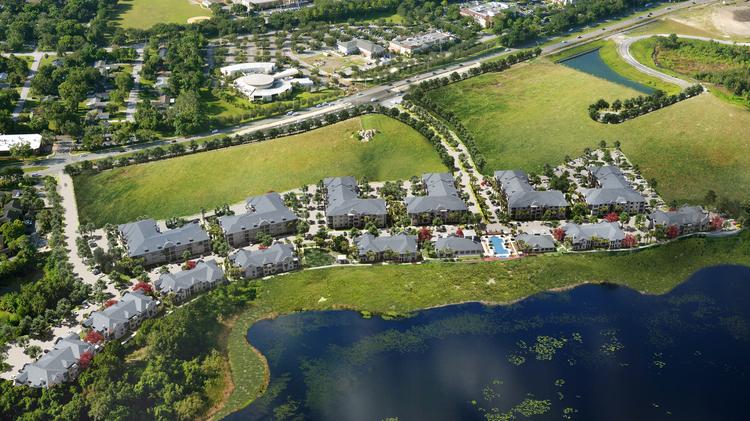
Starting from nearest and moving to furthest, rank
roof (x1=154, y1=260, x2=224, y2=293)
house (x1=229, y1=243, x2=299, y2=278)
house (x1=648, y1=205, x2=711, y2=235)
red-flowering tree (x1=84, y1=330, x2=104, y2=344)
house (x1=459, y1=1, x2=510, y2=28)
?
red-flowering tree (x1=84, y1=330, x2=104, y2=344) < roof (x1=154, y1=260, x2=224, y2=293) < house (x1=229, y1=243, x2=299, y2=278) < house (x1=648, y1=205, x2=711, y2=235) < house (x1=459, y1=1, x2=510, y2=28)

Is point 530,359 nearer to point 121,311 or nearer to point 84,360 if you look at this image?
point 121,311

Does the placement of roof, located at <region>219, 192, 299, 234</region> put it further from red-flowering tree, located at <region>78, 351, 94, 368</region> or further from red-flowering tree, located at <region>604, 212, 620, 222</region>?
red-flowering tree, located at <region>604, 212, 620, 222</region>

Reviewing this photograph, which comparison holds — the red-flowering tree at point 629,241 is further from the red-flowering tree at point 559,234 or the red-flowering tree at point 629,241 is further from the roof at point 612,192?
the roof at point 612,192

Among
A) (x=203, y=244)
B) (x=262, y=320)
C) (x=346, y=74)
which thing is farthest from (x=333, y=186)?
(x=346, y=74)

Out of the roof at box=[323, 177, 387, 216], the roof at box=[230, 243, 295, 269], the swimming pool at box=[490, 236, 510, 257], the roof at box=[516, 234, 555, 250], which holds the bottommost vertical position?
the swimming pool at box=[490, 236, 510, 257]

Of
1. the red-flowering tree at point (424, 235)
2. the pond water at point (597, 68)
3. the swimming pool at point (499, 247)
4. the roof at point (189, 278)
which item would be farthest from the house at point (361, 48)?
the roof at point (189, 278)

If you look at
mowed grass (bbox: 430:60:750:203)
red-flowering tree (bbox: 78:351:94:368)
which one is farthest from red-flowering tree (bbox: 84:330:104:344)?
mowed grass (bbox: 430:60:750:203)

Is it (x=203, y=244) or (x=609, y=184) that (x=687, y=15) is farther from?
(x=203, y=244)

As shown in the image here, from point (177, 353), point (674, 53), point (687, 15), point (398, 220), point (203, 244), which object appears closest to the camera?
point (177, 353)
